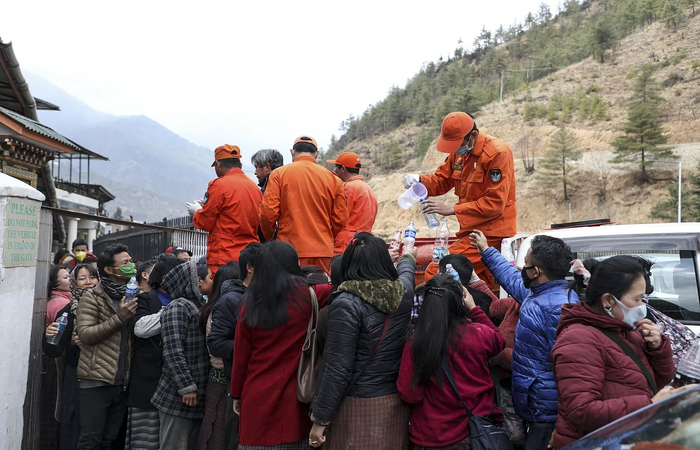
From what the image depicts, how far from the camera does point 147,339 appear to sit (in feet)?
14.8

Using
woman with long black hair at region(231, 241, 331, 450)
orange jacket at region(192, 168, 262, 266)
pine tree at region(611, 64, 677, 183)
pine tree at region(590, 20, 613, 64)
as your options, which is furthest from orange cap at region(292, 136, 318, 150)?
pine tree at region(590, 20, 613, 64)

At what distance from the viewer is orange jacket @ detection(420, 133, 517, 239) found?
4.62m

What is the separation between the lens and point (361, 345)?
10.1 feet

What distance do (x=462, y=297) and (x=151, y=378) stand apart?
271 centimetres

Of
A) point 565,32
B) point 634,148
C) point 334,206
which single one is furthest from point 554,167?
point 565,32

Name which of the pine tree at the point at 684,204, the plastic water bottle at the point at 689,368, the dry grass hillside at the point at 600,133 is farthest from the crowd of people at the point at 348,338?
the dry grass hillside at the point at 600,133

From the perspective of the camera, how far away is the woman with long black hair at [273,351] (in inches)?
123

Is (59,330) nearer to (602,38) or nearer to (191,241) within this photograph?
(191,241)

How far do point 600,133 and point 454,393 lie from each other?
130ft

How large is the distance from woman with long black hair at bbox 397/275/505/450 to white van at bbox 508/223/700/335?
3.69ft

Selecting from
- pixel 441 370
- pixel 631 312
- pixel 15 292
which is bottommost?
pixel 441 370

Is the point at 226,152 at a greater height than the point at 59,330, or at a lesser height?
greater

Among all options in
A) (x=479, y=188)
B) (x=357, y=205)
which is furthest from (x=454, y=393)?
(x=357, y=205)

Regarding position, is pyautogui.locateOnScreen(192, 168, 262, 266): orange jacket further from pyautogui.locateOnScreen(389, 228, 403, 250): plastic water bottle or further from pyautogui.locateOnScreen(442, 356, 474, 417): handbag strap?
pyautogui.locateOnScreen(442, 356, 474, 417): handbag strap
